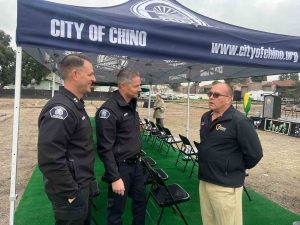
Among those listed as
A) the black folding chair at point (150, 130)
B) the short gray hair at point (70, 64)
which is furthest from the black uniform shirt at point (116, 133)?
the black folding chair at point (150, 130)

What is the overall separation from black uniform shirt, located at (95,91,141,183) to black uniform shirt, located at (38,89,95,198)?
16.3 inches

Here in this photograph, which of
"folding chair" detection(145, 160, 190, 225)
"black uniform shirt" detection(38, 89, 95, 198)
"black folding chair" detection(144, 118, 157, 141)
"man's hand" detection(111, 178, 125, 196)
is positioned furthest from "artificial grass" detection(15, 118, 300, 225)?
"black folding chair" detection(144, 118, 157, 141)

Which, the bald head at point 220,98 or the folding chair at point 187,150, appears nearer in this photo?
the bald head at point 220,98

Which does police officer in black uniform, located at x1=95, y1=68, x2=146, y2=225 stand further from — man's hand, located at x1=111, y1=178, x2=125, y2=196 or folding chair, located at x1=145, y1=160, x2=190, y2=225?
folding chair, located at x1=145, y1=160, x2=190, y2=225

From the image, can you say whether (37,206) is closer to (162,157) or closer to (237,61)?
(237,61)

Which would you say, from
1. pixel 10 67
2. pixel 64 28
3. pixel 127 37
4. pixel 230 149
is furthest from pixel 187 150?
pixel 10 67

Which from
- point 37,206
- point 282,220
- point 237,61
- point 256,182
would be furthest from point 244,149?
point 256,182

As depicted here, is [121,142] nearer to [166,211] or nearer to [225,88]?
[225,88]

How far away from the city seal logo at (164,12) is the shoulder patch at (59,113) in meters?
1.55

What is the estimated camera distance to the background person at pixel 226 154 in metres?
2.83

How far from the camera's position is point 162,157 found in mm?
8359

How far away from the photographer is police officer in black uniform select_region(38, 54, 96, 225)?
2090 millimetres

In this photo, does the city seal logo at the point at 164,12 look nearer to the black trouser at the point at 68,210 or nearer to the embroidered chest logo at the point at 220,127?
the embroidered chest logo at the point at 220,127

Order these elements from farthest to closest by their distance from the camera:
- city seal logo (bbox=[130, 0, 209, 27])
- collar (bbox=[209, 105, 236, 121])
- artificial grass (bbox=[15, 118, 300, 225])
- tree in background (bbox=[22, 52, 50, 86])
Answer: tree in background (bbox=[22, 52, 50, 86]), artificial grass (bbox=[15, 118, 300, 225]), city seal logo (bbox=[130, 0, 209, 27]), collar (bbox=[209, 105, 236, 121])
